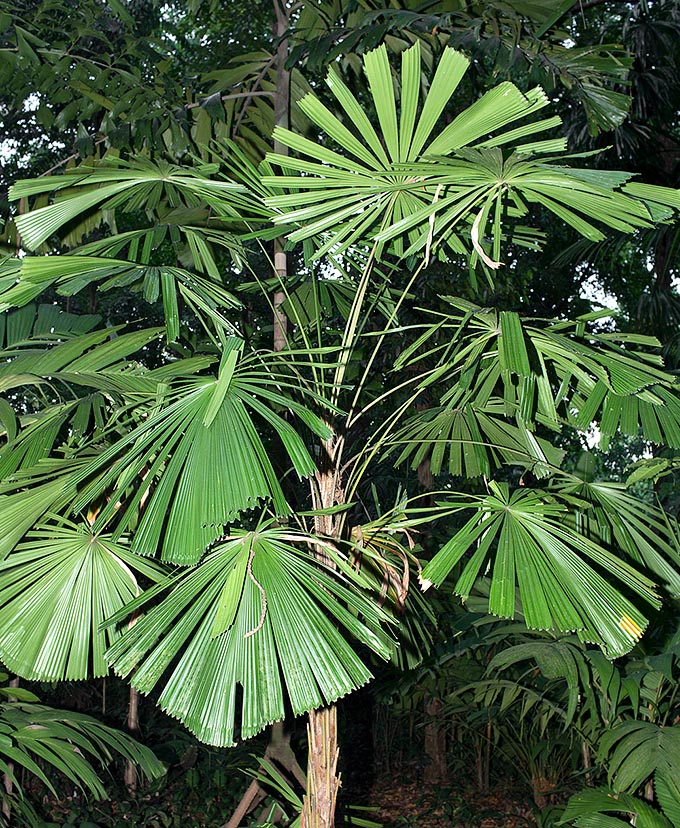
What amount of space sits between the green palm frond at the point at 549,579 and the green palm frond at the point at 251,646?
0.51 feet

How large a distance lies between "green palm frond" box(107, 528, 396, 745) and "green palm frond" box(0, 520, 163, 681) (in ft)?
0.57

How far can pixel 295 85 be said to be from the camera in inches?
84.5

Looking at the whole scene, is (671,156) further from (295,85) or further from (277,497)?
(277,497)

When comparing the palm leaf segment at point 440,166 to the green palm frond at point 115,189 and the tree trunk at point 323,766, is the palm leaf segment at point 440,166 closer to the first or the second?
the green palm frond at point 115,189

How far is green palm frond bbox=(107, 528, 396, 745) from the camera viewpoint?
91 centimetres

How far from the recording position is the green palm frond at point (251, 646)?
0.91 m

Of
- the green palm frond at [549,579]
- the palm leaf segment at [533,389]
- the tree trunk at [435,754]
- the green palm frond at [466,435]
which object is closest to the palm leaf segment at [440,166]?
the palm leaf segment at [533,389]

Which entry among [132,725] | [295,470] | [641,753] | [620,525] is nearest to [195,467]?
[295,470]

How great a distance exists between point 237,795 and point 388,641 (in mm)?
2887

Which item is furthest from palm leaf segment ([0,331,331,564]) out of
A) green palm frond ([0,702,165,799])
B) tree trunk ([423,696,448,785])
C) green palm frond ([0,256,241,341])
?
tree trunk ([423,696,448,785])

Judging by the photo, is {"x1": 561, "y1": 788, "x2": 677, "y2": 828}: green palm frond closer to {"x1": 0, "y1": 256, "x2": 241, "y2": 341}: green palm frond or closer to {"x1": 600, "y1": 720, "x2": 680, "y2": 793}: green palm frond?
{"x1": 600, "y1": 720, "x2": 680, "y2": 793}: green palm frond

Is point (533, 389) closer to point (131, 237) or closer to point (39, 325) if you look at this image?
point (131, 237)

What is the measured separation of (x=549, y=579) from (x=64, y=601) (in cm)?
72

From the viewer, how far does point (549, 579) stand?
1.02m
